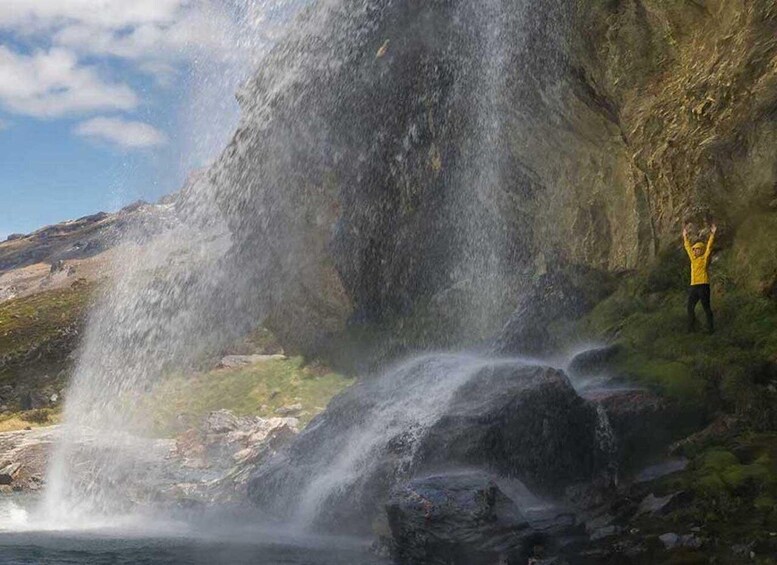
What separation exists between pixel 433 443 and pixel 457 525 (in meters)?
3.50

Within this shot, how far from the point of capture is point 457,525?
12.0 m

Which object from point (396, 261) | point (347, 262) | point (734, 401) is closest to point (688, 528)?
point (734, 401)

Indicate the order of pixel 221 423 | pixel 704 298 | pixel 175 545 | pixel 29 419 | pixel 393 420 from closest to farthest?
pixel 175 545 < pixel 704 298 < pixel 393 420 < pixel 221 423 < pixel 29 419

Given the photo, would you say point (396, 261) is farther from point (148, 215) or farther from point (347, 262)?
point (148, 215)

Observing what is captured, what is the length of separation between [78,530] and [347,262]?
82.9 feet

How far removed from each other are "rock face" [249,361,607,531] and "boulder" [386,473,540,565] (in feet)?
6.42

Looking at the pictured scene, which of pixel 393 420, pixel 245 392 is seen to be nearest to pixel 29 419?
pixel 245 392

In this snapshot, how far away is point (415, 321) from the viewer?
37156 mm

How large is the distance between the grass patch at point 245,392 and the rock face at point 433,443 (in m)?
19.7

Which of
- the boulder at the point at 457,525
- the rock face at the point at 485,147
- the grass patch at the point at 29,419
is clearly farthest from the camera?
the grass patch at the point at 29,419

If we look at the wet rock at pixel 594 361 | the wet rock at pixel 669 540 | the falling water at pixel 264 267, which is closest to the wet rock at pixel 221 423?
the falling water at pixel 264 267

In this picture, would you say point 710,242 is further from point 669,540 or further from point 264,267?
point 264,267

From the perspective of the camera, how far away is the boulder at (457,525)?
11.7 meters

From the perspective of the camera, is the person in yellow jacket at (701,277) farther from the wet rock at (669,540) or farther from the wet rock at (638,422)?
the wet rock at (669,540)
